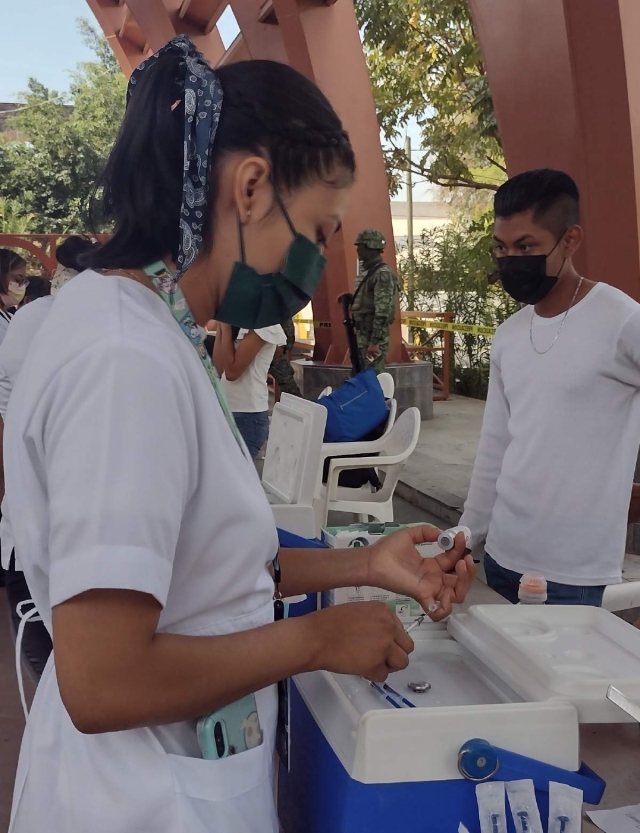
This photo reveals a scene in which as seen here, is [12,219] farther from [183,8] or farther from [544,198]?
[544,198]

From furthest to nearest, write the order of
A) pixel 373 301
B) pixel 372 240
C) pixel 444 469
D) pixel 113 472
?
pixel 373 301 → pixel 372 240 → pixel 444 469 → pixel 113 472

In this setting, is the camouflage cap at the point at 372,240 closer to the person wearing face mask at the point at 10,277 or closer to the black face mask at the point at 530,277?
the person wearing face mask at the point at 10,277

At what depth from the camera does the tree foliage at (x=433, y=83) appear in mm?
9609

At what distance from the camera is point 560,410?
193cm

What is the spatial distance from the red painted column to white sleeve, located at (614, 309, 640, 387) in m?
2.15

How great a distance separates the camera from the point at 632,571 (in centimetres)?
391

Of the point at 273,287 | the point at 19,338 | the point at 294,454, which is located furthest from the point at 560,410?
the point at 19,338

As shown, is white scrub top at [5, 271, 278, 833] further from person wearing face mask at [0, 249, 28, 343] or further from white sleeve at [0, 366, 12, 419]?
person wearing face mask at [0, 249, 28, 343]

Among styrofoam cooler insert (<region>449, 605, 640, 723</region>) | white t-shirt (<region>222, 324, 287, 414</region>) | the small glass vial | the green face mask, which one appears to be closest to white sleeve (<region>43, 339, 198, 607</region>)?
the green face mask

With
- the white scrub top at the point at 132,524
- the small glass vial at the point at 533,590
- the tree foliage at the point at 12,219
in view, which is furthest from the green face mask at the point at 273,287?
the tree foliage at the point at 12,219

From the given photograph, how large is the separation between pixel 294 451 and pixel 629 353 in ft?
5.93

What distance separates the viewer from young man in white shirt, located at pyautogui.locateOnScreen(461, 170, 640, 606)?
74.7 inches

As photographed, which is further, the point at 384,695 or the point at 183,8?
the point at 183,8

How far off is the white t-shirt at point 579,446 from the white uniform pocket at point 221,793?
1.19 m
